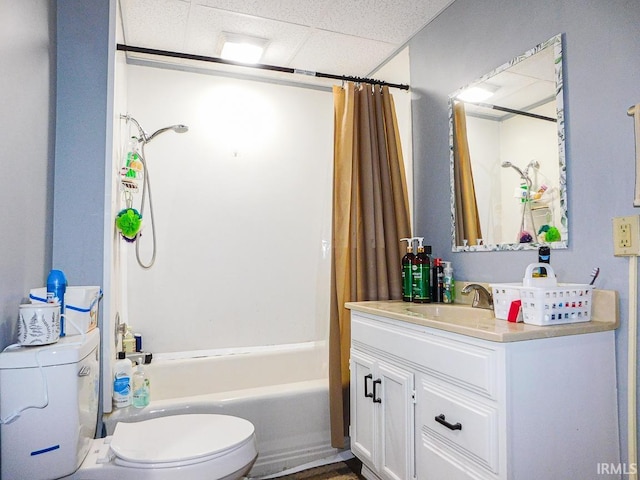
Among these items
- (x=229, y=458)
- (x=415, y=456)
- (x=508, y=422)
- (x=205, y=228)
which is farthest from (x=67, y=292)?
(x=508, y=422)

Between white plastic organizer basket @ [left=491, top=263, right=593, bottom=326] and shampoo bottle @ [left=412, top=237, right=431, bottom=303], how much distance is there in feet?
1.90

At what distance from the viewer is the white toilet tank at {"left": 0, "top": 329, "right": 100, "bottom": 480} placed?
1.12 m

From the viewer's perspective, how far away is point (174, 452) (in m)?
1.23

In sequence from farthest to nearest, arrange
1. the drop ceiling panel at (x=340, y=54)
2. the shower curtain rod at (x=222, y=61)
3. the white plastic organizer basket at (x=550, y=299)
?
the drop ceiling panel at (x=340, y=54) → the shower curtain rod at (x=222, y=61) → the white plastic organizer basket at (x=550, y=299)

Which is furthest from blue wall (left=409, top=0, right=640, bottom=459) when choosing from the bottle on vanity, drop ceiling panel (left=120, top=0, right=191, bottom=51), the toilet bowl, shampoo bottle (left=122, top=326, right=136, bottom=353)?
shampoo bottle (left=122, top=326, right=136, bottom=353)

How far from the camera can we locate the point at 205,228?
2.62m

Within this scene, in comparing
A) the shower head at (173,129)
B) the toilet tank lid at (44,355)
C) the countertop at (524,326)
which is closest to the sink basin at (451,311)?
the countertop at (524,326)

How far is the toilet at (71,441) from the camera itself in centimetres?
113

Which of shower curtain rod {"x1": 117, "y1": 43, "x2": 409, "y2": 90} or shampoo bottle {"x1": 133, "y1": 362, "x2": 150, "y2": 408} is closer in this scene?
shampoo bottle {"x1": 133, "y1": 362, "x2": 150, "y2": 408}

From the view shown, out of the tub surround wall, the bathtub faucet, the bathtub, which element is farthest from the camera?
the tub surround wall

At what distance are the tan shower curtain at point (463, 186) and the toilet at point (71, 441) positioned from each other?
4.21 ft

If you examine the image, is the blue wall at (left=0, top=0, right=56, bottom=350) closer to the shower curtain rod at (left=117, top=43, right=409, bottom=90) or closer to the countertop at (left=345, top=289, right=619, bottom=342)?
the shower curtain rod at (left=117, top=43, right=409, bottom=90)

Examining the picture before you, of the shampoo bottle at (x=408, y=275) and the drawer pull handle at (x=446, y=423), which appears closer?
the drawer pull handle at (x=446, y=423)

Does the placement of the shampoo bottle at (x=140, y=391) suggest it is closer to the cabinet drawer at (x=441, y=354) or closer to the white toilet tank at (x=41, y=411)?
the white toilet tank at (x=41, y=411)
